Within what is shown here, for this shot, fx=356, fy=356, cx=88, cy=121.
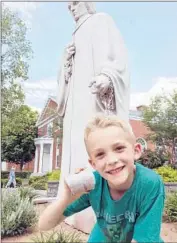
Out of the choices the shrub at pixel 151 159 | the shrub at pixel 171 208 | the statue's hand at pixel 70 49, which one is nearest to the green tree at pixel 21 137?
the statue's hand at pixel 70 49

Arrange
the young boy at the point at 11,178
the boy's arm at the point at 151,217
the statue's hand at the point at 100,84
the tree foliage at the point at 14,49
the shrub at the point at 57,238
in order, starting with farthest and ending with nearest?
the tree foliage at the point at 14,49, the young boy at the point at 11,178, the statue's hand at the point at 100,84, the shrub at the point at 57,238, the boy's arm at the point at 151,217

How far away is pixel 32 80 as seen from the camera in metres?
2.08

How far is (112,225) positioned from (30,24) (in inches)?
53.1

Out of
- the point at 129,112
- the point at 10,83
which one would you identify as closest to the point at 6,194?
the point at 10,83

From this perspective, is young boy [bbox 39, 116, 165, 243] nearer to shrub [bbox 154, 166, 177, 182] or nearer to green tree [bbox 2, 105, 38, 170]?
shrub [bbox 154, 166, 177, 182]

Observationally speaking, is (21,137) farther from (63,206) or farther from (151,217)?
(151,217)

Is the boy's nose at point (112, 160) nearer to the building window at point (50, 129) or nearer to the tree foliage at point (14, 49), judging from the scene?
the building window at point (50, 129)

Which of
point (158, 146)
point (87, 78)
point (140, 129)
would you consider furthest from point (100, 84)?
point (158, 146)

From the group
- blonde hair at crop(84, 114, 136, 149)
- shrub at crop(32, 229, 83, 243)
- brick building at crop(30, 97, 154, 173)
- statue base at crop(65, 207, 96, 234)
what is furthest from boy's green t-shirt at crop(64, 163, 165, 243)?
brick building at crop(30, 97, 154, 173)

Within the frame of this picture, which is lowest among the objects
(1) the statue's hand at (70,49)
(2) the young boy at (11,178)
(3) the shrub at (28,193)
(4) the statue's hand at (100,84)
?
(3) the shrub at (28,193)

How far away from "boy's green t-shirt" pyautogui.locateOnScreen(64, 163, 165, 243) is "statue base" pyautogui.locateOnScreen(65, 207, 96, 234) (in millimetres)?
653

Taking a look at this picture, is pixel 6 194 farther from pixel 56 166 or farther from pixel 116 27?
pixel 116 27

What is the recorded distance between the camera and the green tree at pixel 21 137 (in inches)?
79.4

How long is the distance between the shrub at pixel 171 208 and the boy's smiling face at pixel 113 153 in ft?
2.50
